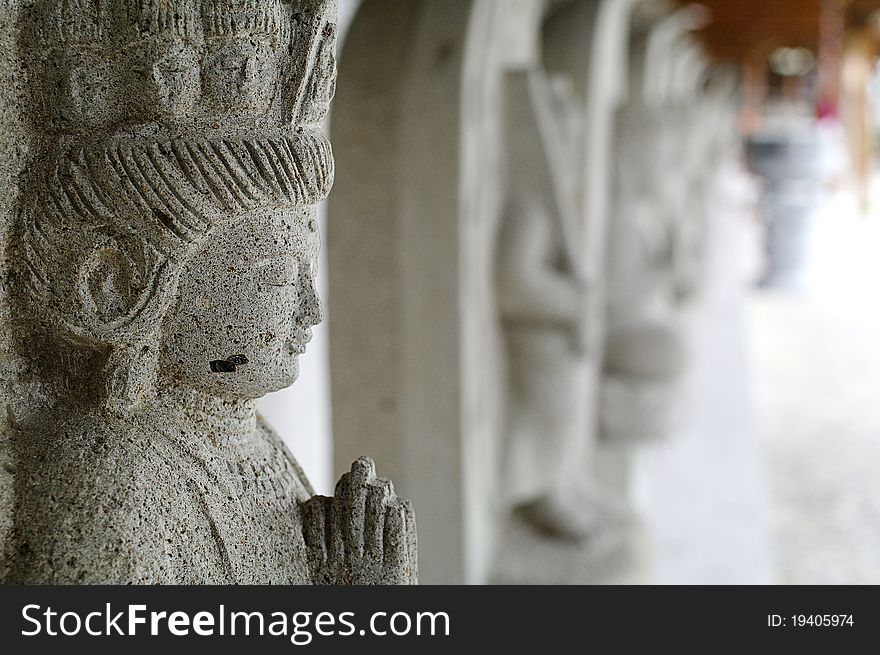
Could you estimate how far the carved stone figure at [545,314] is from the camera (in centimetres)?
312

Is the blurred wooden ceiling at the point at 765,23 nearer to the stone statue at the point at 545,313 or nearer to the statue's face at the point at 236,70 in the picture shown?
the stone statue at the point at 545,313

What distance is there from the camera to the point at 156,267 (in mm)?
1162

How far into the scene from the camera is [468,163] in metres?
2.67

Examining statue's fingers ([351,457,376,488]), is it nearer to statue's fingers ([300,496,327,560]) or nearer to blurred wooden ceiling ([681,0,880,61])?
statue's fingers ([300,496,327,560])

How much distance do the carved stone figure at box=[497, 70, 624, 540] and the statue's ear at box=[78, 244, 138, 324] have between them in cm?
202

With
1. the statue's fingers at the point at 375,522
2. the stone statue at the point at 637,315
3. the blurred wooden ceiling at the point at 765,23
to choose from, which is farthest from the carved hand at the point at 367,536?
the blurred wooden ceiling at the point at 765,23

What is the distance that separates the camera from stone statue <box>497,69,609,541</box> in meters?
3.12

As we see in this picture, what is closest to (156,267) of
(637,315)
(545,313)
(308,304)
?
(308,304)

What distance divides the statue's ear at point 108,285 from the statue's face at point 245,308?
0.17ft

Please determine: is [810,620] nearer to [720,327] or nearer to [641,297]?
[641,297]

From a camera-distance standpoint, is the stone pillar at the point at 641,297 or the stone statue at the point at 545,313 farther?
the stone pillar at the point at 641,297

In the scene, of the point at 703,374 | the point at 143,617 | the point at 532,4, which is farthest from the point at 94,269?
the point at 703,374

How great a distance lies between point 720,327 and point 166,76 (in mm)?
8302

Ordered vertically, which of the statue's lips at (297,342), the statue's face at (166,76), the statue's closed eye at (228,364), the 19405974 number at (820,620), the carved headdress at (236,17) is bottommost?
the 19405974 number at (820,620)
